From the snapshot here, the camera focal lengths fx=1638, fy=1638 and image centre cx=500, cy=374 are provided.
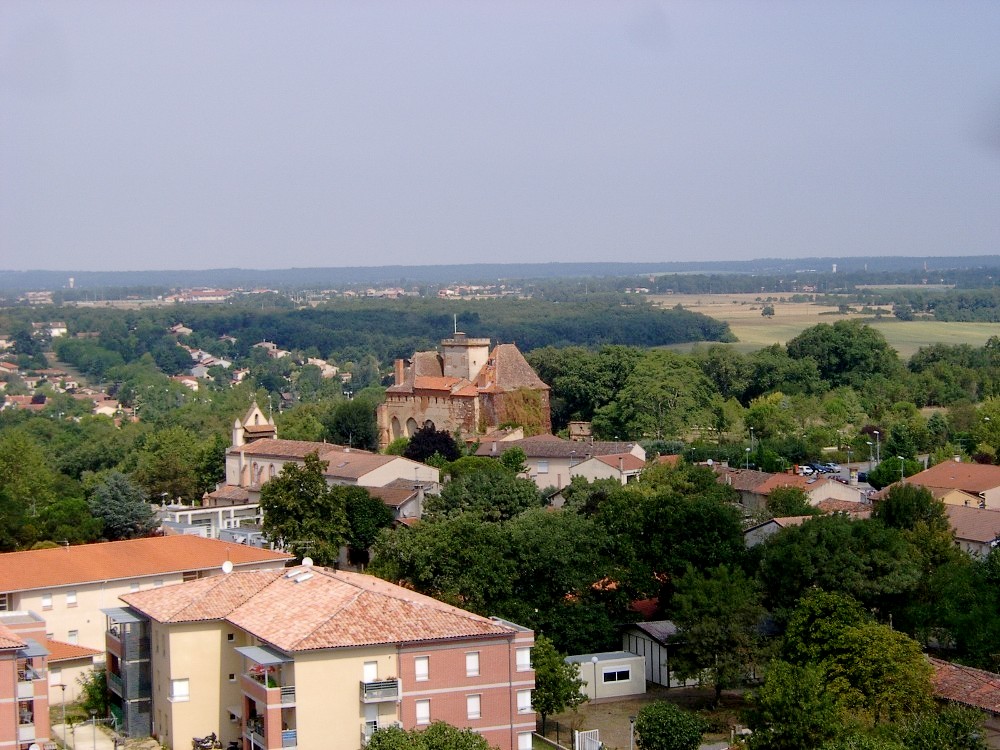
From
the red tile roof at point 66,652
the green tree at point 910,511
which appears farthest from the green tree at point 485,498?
the red tile roof at point 66,652

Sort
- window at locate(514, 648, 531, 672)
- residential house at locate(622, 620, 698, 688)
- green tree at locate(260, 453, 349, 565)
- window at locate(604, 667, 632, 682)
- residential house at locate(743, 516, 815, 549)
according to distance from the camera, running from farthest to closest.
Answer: green tree at locate(260, 453, 349, 565)
residential house at locate(743, 516, 815, 549)
residential house at locate(622, 620, 698, 688)
window at locate(604, 667, 632, 682)
window at locate(514, 648, 531, 672)

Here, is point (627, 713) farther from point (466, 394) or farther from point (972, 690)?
point (466, 394)

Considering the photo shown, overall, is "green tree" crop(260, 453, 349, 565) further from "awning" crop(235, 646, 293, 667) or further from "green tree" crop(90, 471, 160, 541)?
"awning" crop(235, 646, 293, 667)

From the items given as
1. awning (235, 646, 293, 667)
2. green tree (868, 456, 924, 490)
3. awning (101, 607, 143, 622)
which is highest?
awning (235, 646, 293, 667)

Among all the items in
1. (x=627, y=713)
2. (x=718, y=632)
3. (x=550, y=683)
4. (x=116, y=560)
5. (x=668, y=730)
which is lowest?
(x=627, y=713)

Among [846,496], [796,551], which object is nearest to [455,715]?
[796,551]

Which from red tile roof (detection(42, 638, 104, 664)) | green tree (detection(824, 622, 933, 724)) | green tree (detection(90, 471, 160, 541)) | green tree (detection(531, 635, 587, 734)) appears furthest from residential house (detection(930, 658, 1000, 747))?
green tree (detection(90, 471, 160, 541))

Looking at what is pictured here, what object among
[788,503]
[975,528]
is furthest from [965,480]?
[975,528]

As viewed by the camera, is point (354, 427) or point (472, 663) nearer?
point (472, 663)
